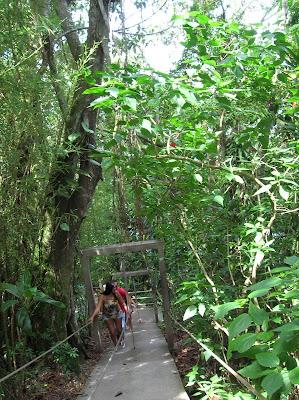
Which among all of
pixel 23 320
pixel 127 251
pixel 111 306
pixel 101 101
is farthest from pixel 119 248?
pixel 101 101

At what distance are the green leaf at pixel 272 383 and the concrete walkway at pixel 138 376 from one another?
6.18 feet

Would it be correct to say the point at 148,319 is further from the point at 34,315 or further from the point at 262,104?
the point at 262,104

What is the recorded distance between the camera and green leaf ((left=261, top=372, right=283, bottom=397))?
0.98 metres

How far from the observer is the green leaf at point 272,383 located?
978mm

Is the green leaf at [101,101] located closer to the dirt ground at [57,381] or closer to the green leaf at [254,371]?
the green leaf at [254,371]

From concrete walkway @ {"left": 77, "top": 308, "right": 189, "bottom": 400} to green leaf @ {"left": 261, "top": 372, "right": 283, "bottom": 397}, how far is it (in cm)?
188

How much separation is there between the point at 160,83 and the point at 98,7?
3.14m

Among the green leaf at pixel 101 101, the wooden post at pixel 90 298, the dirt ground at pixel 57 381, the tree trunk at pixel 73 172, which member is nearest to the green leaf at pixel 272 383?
the green leaf at pixel 101 101

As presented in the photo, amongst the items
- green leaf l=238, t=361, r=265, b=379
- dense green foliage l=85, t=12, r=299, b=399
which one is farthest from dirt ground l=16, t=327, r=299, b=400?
green leaf l=238, t=361, r=265, b=379

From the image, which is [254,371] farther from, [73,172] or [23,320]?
[73,172]

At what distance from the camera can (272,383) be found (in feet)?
3.25

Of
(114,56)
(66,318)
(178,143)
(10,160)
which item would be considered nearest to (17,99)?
(10,160)

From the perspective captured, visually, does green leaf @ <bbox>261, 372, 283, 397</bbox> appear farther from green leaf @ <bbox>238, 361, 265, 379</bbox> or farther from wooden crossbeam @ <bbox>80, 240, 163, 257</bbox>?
wooden crossbeam @ <bbox>80, 240, 163, 257</bbox>

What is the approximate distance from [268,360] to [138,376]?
12.0ft
